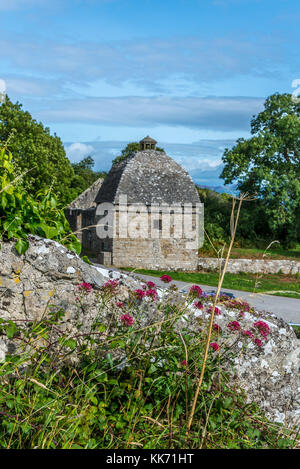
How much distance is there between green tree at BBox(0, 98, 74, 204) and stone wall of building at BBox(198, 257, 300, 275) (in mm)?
12085

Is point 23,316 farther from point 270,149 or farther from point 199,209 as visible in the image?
point 270,149

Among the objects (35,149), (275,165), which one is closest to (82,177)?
(35,149)

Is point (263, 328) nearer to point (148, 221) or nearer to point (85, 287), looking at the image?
point (85, 287)

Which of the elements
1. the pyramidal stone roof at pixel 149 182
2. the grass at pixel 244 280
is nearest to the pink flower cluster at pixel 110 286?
the grass at pixel 244 280

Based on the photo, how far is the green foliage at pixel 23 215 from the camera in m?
4.72

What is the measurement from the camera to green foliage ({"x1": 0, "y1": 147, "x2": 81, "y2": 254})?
4.72 m

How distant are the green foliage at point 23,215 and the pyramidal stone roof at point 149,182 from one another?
73.2ft

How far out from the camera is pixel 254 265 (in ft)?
89.0

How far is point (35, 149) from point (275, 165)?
18.4 metres

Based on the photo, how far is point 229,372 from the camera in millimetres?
4270

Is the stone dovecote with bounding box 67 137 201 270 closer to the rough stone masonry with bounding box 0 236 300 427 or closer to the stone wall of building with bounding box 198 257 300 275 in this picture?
the stone wall of building with bounding box 198 257 300 275

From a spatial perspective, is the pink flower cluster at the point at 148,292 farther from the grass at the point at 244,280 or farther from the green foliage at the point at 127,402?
the grass at the point at 244,280

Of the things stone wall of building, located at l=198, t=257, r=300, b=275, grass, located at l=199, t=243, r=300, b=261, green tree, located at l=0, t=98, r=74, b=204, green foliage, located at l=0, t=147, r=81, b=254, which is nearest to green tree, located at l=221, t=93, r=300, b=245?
grass, located at l=199, t=243, r=300, b=261
